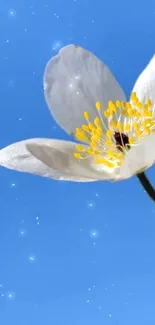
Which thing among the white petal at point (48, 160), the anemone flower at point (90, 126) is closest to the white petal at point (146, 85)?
the anemone flower at point (90, 126)

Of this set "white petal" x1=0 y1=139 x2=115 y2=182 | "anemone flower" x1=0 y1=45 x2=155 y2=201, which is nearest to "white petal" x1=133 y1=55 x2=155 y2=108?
"anemone flower" x1=0 y1=45 x2=155 y2=201

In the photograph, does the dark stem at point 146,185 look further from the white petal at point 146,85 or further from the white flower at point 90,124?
the white petal at point 146,85

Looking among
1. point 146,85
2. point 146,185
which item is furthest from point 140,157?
point 146,85

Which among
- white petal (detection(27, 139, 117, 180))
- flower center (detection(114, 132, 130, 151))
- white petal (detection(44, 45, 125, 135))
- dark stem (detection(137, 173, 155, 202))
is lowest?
dark stem (detection(137, 173, 155, 202))

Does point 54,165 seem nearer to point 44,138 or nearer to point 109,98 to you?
point 44,138

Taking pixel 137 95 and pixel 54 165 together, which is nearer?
pixel 54 165

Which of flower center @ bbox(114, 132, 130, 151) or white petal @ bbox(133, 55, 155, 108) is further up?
white petal @ bbox(133, 55, 155, 108)

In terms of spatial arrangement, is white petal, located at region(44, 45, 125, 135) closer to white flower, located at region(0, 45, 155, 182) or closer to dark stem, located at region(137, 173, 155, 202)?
white flower, located at region(0, 45, 155, 182)

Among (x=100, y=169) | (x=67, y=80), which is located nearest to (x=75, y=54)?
(x=67, y=80)

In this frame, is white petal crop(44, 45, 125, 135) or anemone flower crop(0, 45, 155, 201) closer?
anemone flower crop(0, 45, 155, 201)
